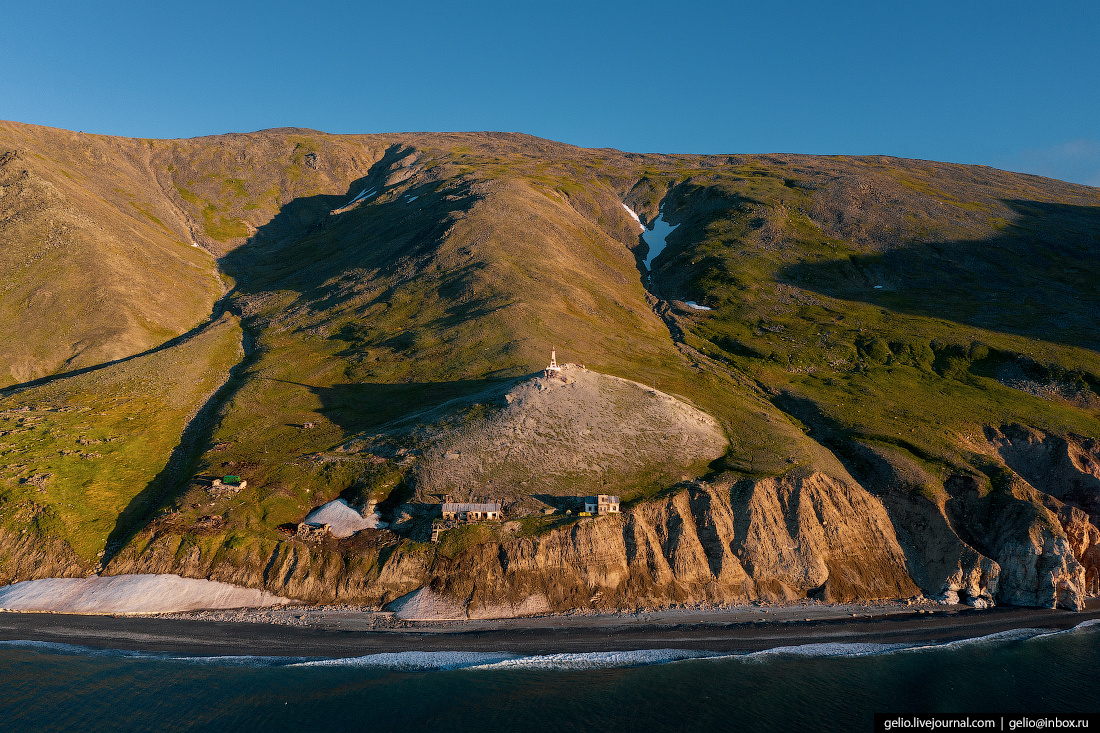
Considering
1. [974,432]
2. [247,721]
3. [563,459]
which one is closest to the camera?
[247,721]

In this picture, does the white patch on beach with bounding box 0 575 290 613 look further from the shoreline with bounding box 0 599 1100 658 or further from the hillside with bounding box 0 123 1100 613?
the hillside with bounding box 0 123 1100 613

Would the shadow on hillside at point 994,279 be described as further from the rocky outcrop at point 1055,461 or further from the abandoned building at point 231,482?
the abandoned building at point 231,482

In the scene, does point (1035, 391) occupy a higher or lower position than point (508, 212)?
lower

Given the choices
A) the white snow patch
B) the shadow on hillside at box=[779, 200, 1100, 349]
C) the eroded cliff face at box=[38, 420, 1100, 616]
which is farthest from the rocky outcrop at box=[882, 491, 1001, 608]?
the shadow on hillside at box=[779, 200, 1100, 349]

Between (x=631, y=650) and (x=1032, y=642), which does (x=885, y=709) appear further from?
(x=1032, y=642)

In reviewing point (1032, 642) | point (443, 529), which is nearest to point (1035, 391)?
point (1032, 642)

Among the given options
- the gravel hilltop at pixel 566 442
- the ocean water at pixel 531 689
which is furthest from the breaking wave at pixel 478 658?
the gravel hilltop at pixel 566 442
